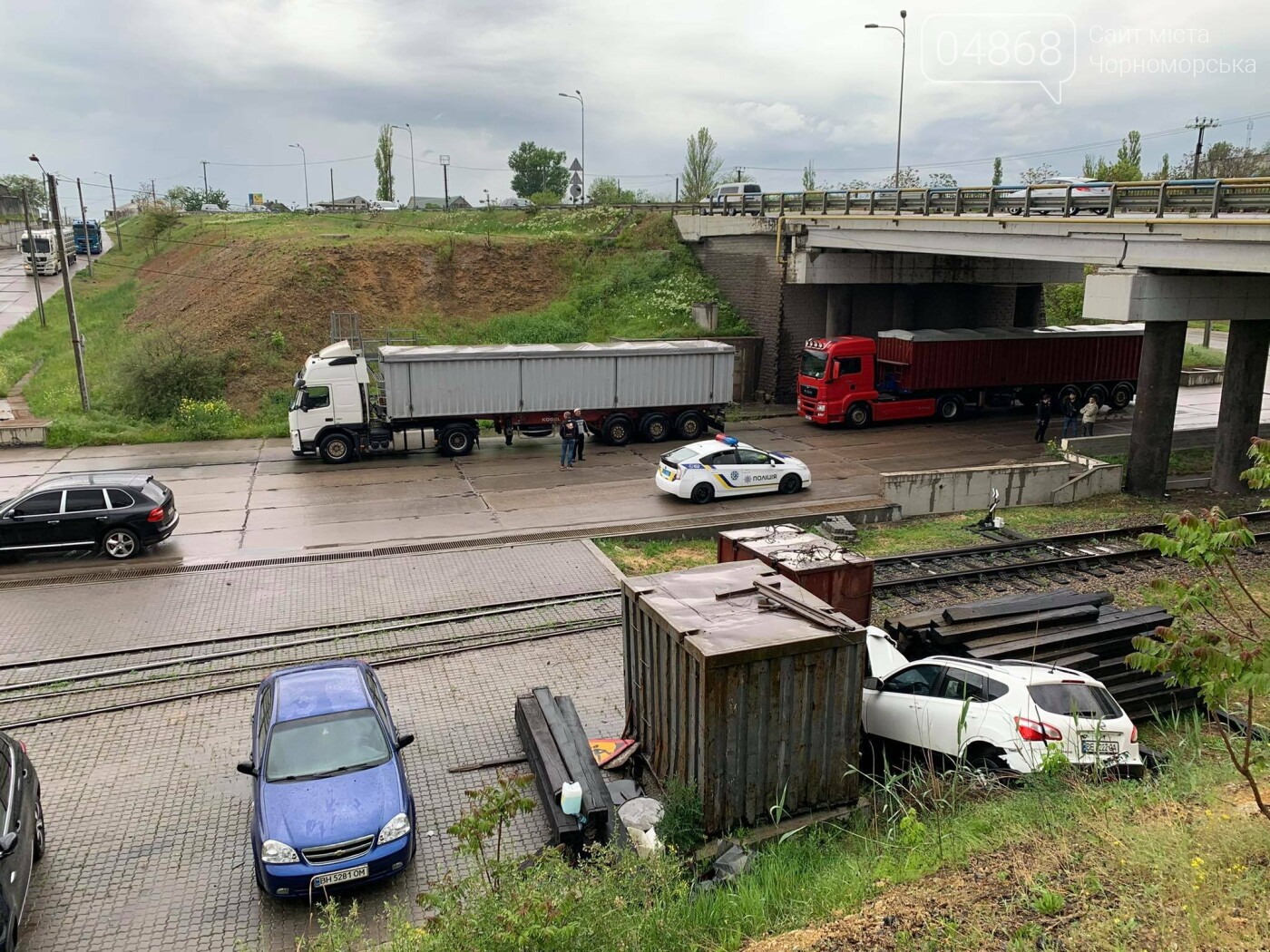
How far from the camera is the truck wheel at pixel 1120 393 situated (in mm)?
32906

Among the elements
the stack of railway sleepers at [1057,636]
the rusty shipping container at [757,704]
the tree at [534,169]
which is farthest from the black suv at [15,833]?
the tree at [534,169]

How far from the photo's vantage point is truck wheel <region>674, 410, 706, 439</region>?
90.7 feet

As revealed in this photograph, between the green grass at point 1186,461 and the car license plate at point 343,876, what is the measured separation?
21.7 metres

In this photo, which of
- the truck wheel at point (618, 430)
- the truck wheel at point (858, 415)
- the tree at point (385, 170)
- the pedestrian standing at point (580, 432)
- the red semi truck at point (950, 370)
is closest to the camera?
the pedestrian standing at point (580, 432)

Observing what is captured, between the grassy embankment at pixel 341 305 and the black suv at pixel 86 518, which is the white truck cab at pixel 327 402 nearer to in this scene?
the grassy embankment at pixel 341 305

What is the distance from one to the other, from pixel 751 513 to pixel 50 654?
42.1ft

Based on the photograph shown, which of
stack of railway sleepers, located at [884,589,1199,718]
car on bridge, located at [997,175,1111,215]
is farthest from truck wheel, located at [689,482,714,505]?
car on bridge, located at [997,175,1111,215]

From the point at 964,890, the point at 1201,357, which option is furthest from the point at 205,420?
the point at 1201,357

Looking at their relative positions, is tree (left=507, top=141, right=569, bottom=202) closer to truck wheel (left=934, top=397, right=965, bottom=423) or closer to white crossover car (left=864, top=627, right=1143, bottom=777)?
truck wheel (left=934, top=397, right=965, bottom=423)

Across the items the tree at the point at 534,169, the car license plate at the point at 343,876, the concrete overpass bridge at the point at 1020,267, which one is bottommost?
the car license plate at the point at 343,876

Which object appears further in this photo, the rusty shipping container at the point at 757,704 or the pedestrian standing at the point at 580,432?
the pedestrian standing at the point at 580,432

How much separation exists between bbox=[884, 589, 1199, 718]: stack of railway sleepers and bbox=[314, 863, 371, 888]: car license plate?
22.0 feet

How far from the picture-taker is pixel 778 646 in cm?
775

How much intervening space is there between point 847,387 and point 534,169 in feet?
256
